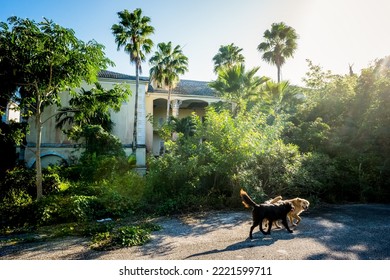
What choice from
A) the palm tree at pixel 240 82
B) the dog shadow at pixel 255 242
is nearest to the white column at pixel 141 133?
the palm tree at pixel 240 82

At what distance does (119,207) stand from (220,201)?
3135 mm

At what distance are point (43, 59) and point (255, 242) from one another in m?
7.66

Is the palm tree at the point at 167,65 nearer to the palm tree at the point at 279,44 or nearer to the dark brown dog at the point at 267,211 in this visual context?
the palm tree at the point at 279,44

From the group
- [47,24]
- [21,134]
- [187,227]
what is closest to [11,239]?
[187,227]

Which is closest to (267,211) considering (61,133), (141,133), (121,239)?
(121,239)

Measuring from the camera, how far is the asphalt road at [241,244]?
12.4 feet

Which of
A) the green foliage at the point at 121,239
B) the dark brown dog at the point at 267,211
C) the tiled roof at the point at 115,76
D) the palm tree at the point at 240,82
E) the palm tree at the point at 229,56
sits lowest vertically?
the green foliage at the point at 121,239

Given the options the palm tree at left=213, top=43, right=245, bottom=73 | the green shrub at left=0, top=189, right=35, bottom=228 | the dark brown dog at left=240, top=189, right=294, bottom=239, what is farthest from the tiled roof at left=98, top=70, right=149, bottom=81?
the dark brown dog at left=240, top=189, right=294, bottom=239

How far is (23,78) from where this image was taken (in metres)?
7.77

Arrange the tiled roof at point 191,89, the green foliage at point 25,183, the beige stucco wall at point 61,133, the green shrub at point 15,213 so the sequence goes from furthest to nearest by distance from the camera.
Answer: the tiled roof at point 191,89 < the beige stucco wall at point 61,133 < the green foliage at point 25,183 < the green shrub at point 15,213

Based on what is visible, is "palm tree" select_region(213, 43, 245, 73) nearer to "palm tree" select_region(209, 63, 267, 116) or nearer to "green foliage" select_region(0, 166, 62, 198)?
"palm tree" select_region(209, 63, 267, 116)

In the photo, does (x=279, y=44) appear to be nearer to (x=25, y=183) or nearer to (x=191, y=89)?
(x=191, y=89)

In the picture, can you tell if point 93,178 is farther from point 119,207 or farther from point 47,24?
point 47,24

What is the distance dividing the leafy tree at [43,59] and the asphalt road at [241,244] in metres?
5.07
